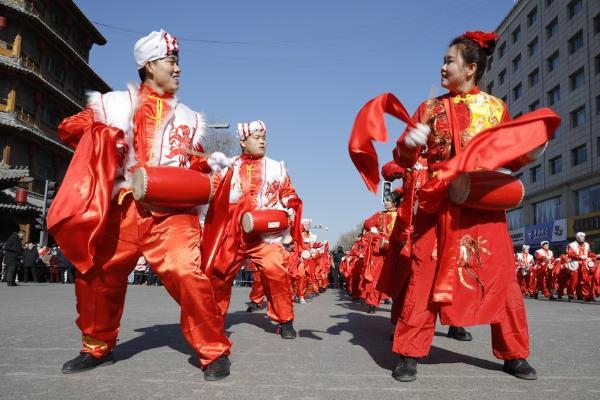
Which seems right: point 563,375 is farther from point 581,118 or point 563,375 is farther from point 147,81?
point 581,118

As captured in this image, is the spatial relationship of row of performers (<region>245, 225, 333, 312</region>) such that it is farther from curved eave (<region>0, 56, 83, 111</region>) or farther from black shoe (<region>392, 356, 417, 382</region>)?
curved eave (<region>0, 56, 83, 111</region>)

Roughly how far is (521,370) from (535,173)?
38.7 metres

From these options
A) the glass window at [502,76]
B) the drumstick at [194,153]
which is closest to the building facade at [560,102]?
the glass window at [502,76]

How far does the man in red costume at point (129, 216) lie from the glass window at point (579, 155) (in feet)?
109

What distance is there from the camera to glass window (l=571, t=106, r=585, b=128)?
32438 mm

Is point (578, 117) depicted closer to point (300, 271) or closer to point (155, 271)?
point (300, 271)

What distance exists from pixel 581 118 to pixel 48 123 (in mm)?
31731

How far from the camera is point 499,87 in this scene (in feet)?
150

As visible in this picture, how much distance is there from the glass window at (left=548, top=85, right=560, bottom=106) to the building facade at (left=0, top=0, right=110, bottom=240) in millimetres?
29514

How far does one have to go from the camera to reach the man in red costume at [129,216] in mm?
3400

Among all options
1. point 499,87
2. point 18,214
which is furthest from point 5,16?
point 499,87

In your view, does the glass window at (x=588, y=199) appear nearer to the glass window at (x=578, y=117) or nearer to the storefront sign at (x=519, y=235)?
the glass window at (x=578, y=117)

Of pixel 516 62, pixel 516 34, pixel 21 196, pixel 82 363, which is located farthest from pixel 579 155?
Answer: pixel 82 363

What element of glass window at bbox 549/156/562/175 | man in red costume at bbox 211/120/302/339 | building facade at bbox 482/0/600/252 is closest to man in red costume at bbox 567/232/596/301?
man in red costume at bbox 211/120/302/339
